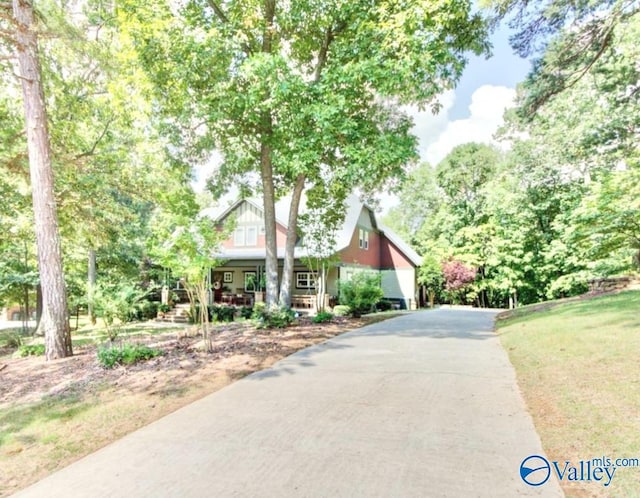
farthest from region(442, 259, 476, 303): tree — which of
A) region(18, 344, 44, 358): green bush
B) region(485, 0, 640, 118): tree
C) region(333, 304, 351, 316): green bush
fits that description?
region(18, 344, 44, 358): green bush

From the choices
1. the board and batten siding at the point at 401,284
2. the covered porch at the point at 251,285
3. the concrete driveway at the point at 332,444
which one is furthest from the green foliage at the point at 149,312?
the concrete driveway at the point at 332,444

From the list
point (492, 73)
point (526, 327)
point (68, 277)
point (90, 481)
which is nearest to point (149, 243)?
point (90, 481)

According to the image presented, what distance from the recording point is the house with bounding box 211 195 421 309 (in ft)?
68.2

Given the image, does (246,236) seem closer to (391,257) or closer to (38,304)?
(391,257)

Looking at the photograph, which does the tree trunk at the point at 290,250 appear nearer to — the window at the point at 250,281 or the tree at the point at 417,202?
the window at the point at 250,281

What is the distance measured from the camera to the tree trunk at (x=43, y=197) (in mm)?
7594

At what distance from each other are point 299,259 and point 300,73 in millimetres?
10325

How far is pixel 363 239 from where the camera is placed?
2405cm

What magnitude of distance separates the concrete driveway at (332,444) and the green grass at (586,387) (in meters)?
0.26

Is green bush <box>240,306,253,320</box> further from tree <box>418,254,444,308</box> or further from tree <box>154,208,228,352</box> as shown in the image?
tree <box>418,254,444,308</box>

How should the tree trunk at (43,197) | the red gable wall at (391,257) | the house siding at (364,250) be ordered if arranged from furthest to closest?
the red gable wall at (391,257) < the house siding at (364,250) < the tree trunk at (43,197)

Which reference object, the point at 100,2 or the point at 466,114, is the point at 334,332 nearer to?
the point at 100,2

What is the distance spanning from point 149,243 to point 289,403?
176 inches

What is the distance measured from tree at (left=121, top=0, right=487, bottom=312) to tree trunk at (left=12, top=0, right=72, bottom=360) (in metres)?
3.00
